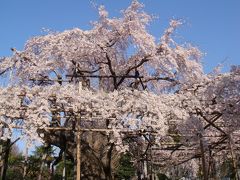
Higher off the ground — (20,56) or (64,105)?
(20,56)

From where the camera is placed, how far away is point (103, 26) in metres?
10.2

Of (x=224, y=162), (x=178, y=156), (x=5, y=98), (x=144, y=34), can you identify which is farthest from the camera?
(x=224, y=162)

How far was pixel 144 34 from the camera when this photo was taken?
1021 centimetres

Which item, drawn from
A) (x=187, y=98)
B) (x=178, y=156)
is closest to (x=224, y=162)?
(x=178, y=156)

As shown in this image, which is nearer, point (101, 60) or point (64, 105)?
point (64, 105)

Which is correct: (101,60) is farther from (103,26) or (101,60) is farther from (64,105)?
(64,105)

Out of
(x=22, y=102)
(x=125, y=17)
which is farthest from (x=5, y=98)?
(x=125, y=17)

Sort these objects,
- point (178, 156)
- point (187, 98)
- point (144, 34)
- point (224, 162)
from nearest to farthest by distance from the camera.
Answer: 1. point (187, 98)
2. point (144, 34)
3. point (178, 156)
4. point (224, 162)

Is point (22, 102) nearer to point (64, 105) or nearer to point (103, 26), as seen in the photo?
point (64, 105)

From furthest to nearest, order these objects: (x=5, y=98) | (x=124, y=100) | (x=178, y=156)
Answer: (x=178, y=156) → (x=124, y=100) → (x=5, y=98)

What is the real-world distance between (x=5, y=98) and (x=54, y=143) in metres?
2.21

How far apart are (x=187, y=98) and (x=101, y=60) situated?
Result: 3.08m

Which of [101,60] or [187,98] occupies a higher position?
[101,60]

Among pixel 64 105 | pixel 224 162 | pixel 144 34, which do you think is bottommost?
pixel 224 162
